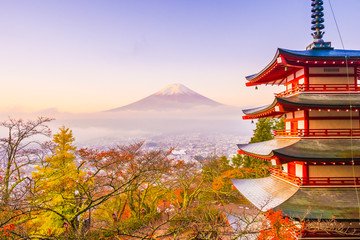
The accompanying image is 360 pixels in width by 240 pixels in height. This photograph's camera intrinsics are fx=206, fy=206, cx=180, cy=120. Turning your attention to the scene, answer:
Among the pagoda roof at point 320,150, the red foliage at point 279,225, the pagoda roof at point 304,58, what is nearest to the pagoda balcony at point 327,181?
the pagoda roof at point 320,150

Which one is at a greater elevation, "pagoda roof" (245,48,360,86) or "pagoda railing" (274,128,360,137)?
"pagoda roof" (245,48,360,86)

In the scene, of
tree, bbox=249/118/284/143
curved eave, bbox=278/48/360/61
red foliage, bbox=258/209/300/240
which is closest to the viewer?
red foliage, bbox=258/209/300/240

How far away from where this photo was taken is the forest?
28.2ft

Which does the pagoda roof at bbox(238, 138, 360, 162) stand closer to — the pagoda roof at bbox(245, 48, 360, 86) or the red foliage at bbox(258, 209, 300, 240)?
the red foliage at bbox(258, 209, 300, 240)

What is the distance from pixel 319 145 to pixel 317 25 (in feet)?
21.9

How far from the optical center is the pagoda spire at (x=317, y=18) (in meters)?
11.0

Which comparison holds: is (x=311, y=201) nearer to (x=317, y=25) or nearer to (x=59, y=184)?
(x=317, y=25)

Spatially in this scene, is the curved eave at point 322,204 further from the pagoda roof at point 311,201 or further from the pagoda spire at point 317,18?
the pagoda spire at point 317,18

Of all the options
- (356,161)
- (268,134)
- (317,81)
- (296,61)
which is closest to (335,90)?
(317,81)

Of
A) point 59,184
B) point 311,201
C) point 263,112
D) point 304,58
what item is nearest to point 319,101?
point 304,58

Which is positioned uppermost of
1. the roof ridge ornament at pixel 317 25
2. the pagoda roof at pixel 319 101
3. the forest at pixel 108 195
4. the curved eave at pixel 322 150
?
the roof ridge ornament at pixel 317 25

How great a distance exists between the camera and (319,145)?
358 inches

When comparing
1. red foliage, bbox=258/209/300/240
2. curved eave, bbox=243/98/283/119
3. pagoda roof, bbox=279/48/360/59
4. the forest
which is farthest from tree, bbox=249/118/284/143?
red foliage, bbox=258/209/300/240

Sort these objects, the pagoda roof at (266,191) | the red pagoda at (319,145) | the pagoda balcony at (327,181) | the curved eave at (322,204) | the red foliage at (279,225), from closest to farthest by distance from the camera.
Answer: the curved eave at (322,204)
the red foliage at (279,225)
the red pagoda at (319,145)
the pagoda roof at (266,191)
the pagoda balcony at (327,181)
